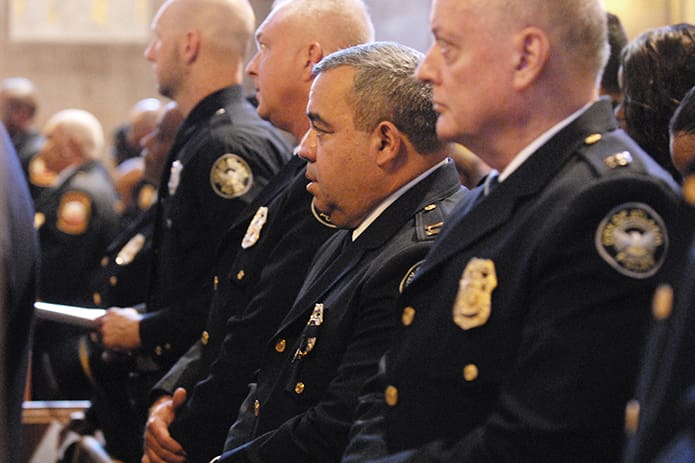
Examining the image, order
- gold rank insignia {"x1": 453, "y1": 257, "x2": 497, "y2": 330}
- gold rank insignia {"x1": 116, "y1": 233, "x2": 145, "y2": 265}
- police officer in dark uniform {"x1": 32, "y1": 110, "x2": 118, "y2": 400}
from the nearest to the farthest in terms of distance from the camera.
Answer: gold rank insignia {"x1": 453, "y1": 257, "x2": 497, "y2": 330}, gold rank insignia {"x1": 116, "y1": 233, "x2": 145, "y2": 265}, police officer in dark uniform {"x1": 32, "y1": 110, "x2": 118, "y2": 400}

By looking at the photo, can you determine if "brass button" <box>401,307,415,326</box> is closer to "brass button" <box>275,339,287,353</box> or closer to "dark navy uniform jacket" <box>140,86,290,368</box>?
"brass button" <box>275,339,287,353</box>

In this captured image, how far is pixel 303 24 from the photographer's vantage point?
10.8ft

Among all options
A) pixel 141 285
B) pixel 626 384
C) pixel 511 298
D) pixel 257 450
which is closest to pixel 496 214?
pixel 511 298

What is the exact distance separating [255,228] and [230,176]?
1.61 ft

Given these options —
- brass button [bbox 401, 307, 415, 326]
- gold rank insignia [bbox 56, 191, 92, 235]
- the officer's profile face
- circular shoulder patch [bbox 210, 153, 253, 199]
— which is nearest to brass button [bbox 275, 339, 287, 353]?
the officer's profile face

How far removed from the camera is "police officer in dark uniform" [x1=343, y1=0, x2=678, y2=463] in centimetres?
173

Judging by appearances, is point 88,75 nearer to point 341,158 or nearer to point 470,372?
point 341,158

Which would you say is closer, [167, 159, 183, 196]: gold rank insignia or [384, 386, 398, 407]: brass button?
[384, 386, 398, 407]: brass button

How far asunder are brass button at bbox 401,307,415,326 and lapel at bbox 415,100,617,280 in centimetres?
9

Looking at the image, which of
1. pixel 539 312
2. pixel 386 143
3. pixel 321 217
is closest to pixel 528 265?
pixel 539 312

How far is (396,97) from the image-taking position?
2545mm

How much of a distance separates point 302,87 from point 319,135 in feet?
2.20

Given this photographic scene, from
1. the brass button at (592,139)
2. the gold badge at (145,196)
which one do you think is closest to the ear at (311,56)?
the brass button at (592,139)

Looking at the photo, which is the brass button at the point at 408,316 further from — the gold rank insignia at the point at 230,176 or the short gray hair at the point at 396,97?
the gold rank insignia at the point at 230,176
